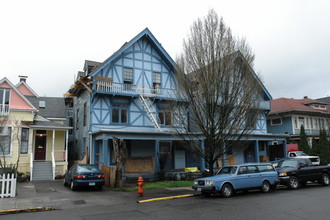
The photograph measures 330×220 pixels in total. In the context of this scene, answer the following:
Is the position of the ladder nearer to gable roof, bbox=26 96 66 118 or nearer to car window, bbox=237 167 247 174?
gable roof, bbox=26 96 66 118

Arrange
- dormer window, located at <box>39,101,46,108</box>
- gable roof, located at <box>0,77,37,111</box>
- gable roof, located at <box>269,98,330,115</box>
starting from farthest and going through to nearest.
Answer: gable roof, located at <box>269,98,330,115</box> → dormer window, located at <box>39,101,46,108</box> → gable roof, located at <box>0,77,37,111</box>

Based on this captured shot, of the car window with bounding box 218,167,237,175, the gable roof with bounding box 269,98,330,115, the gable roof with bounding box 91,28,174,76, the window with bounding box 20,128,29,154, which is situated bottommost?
the car window with bounding box 218,167,237,175

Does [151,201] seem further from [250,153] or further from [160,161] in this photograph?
[250,153]

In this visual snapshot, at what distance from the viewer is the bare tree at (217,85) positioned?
1325cm

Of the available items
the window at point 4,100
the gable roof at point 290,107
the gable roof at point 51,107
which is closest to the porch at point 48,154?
the gable roof at point 51,107

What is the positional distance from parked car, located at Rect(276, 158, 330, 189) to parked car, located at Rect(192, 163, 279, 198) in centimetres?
132

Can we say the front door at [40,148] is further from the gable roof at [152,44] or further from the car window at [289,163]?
the car window at [289,163]

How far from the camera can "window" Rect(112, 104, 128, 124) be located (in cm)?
2194

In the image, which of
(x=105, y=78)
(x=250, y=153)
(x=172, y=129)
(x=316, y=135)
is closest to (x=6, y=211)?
(x=172, y=129)

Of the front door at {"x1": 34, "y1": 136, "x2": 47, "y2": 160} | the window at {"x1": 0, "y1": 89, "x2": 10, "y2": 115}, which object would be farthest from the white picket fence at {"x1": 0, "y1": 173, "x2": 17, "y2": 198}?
the front door at {"x1": 34, "y1": 136, "x2": 47, "y2": 160}

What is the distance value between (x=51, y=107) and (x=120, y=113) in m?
8.68

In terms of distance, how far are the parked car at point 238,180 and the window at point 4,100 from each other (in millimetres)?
15024

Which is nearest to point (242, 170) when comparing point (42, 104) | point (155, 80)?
point (155, 80)

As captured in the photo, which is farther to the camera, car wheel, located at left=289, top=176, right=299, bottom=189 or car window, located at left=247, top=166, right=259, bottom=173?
car wheel, located at left=289, top=176, right=299, bottom=189
